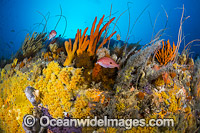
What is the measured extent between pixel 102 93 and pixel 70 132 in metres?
1.14

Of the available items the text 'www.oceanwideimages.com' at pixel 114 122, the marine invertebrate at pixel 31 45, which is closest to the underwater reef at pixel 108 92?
the text 'www.oceanwideimages.com' at pixel 114 122

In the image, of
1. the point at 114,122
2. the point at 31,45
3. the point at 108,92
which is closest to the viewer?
the point at 114,122

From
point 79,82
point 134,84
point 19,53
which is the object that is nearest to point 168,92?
point 134,84

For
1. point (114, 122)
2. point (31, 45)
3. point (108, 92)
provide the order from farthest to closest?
point (31, 45) < point (108, 92) < point (114, 122)

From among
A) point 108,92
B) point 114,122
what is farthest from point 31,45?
point 114,122

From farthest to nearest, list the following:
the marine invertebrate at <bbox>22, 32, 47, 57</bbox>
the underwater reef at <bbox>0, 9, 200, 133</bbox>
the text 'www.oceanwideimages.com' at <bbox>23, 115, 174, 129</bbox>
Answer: the marine invertebrate at <bbox>22, 32, 47, 57</bbox>
the underwater reef at <bbox>0, 9, 200, 133</bbox>
the text 'www.oceanwideimages.com' at <bbox>23, 115, 174, 129</bbox>

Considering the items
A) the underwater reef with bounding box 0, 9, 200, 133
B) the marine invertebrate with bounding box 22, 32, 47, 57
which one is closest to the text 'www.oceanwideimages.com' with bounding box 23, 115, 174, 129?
the underwater reef with bounding box 0, 9, 200, 133

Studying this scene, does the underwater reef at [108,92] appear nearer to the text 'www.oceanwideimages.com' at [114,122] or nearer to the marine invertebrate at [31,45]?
the text 'www.oceanwideimages.com' at [114,122]

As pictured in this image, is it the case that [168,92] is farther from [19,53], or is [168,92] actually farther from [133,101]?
[19,53]

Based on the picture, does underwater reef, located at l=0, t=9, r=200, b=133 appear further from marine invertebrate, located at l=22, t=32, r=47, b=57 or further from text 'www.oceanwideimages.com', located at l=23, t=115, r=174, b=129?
marine invertebrate, located at l=22, t=32, r=47, b=57

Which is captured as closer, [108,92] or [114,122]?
[114,122]

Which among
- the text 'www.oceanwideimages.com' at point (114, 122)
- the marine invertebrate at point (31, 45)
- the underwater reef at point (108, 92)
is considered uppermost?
the marine invertebrate at point (31, 45)

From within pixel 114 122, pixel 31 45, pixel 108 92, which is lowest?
pixel 114 122

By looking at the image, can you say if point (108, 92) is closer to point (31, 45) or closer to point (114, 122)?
point (114, 122)
